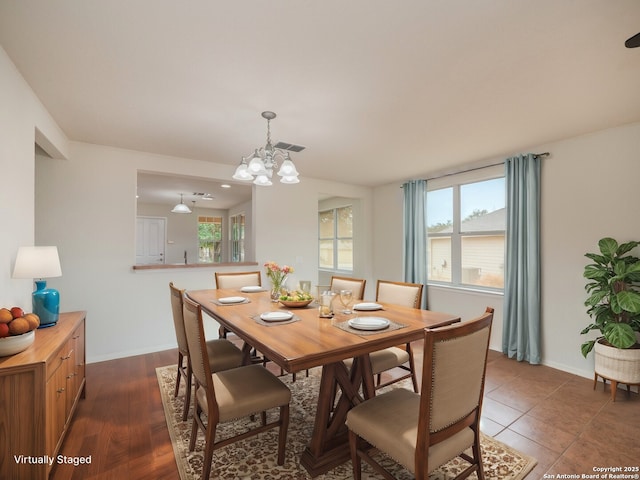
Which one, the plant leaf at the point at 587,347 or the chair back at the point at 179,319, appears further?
the plant leaf at the point at 587,347

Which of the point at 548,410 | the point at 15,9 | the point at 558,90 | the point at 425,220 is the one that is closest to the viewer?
the point at 15,9

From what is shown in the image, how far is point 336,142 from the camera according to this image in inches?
132

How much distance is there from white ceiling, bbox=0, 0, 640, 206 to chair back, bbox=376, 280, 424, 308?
1.49m

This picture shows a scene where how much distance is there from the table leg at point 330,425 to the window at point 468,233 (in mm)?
2917

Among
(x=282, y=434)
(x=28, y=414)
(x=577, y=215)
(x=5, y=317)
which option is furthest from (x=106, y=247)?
(x=577, y=215)

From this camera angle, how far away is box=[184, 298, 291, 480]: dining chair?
162 cm

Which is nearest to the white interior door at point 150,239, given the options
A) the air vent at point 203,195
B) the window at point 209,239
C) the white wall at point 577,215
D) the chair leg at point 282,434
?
the window at point 209,239

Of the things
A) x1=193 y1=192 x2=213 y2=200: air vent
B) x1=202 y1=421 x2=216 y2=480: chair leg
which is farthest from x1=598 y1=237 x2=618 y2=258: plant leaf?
x1=193 y1=192 x2=213 y2=200: air vent

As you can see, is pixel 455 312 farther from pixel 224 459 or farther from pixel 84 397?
pixel 84 397

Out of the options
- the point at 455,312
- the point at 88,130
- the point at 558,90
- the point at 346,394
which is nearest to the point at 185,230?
the point at 88,130

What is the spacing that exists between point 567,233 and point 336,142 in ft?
8.65

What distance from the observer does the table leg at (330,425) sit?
1.79 metres

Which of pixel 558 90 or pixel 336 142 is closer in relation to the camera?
pixel 558 90

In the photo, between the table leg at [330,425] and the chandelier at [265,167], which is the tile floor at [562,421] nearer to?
the table leg at [330,425]
